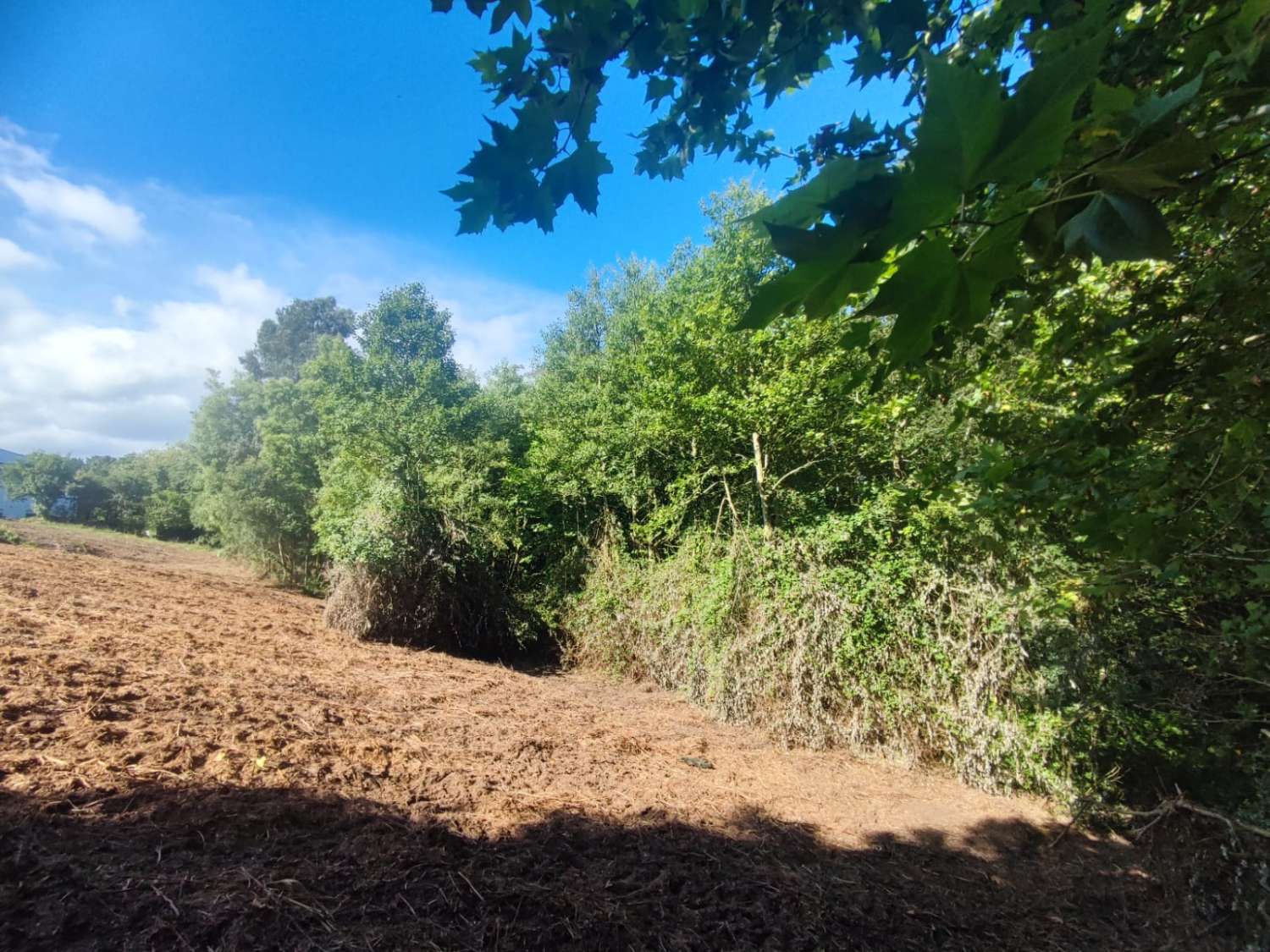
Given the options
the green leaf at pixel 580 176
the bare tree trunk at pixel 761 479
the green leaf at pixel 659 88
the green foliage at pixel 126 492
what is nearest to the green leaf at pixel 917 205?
the green leaf at pixel 580 176

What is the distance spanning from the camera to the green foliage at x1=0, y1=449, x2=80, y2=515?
71.7 ft

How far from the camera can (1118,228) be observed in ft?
1.76

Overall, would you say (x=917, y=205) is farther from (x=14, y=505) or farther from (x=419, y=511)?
(x=14, y=505)

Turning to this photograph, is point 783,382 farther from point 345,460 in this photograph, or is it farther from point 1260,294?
point 345,460

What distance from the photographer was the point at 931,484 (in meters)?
2.80

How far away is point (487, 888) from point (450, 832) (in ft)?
1.48

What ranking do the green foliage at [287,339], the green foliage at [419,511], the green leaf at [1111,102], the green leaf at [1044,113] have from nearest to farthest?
the green leaf at [1044,113] < the green leaf at [1111,102] < the green foliage at [419,511] < the green foliage at [287,339]

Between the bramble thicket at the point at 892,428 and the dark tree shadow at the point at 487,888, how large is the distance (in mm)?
1571

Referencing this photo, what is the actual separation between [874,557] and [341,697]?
5168mm

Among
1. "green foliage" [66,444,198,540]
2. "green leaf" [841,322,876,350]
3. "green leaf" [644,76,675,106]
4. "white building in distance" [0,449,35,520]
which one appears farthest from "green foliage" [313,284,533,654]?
"white building in distance" [0,449,35,520]

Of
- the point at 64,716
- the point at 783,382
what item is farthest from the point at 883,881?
the point at 783,382

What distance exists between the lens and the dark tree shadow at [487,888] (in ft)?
5.62

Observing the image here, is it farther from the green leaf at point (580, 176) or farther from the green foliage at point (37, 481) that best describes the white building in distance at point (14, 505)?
the green leaf at point (580, 176)

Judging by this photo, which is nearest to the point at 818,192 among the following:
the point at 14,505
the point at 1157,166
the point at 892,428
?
the point at 1157,166
